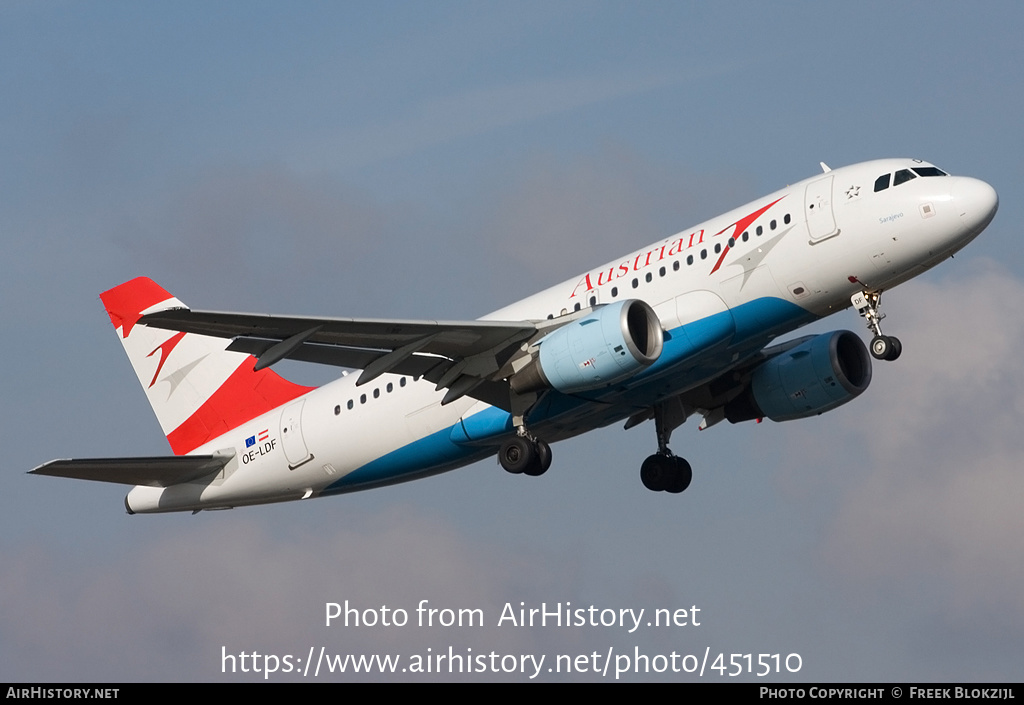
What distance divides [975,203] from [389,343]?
13382mm

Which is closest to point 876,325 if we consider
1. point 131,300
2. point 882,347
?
point 882,347

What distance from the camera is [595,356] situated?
112 feet

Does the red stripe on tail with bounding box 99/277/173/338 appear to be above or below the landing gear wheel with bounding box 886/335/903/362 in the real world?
above

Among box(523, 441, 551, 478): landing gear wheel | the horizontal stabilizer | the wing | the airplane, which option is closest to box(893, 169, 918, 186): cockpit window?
the airplane

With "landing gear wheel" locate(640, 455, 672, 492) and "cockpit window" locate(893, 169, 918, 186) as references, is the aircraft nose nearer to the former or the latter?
"cockpit window" locate(893, 169, 918, 186)

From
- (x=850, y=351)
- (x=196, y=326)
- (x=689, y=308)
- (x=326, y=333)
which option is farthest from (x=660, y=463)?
(x=196, y=326)

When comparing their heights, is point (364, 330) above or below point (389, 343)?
below

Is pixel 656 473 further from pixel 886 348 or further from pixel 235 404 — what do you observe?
pixel 235 404

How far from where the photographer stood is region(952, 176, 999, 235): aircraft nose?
33188 millimetres

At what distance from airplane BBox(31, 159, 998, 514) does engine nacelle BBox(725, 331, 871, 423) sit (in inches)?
1.6

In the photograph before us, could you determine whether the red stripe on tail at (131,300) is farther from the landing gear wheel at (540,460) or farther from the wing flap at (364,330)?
the landing gear wheel at (540,460)

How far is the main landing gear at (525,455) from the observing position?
36312 millimetres

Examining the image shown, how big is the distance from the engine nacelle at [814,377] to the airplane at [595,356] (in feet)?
0.14

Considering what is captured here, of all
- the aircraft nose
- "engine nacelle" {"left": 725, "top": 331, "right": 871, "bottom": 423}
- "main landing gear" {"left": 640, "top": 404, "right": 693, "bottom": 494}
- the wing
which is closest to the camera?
the wing
